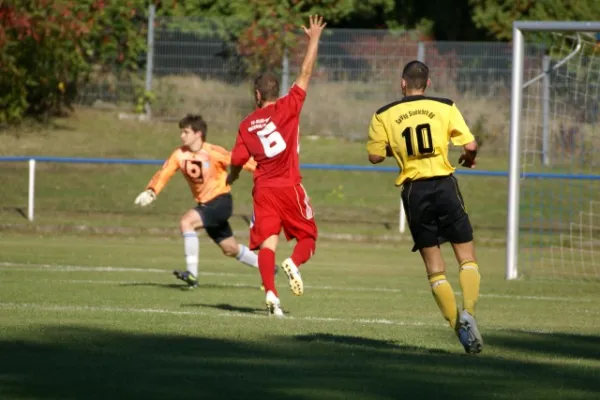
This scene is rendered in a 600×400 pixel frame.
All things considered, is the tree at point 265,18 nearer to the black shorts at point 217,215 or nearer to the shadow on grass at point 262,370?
the black shorts at point 217,215

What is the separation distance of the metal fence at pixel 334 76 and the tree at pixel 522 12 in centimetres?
679

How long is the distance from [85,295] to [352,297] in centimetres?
265

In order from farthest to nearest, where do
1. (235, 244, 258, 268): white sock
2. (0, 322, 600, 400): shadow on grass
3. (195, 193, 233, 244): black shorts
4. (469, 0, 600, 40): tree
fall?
1. (469, 0, 600, 40): tree
2. (235, 244, 258, 268): white sock
3. (195, 193, 233, 244): black shorts
4. (0, 322, 600, 400): shadow on grass

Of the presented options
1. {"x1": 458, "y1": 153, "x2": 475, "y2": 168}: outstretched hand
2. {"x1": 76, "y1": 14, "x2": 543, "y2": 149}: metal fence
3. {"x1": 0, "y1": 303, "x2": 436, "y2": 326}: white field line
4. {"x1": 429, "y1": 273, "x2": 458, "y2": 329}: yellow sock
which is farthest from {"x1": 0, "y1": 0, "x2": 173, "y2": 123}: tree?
{"x1": 429, "y1": 273, "x2": 458, "y2": 329}: yellow sock

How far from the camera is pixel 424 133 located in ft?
29.5

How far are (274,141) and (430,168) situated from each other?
9.01 feet

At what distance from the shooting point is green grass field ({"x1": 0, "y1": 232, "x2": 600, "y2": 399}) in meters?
6.79

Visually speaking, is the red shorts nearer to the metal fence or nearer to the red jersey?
the red jersey

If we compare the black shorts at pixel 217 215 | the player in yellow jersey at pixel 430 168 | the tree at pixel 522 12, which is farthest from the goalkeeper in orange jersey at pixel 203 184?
the tree at pixel 522 12

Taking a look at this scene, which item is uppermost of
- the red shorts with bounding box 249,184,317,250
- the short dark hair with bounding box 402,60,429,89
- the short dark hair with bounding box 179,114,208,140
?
the short dark hair with bounding box 402,60,429,89

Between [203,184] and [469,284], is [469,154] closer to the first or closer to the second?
[469,284]

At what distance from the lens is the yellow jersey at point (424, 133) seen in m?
9.01

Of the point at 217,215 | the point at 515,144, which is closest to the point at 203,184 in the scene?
Result: the point at 217,215

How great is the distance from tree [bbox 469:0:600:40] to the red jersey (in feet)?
84.7
